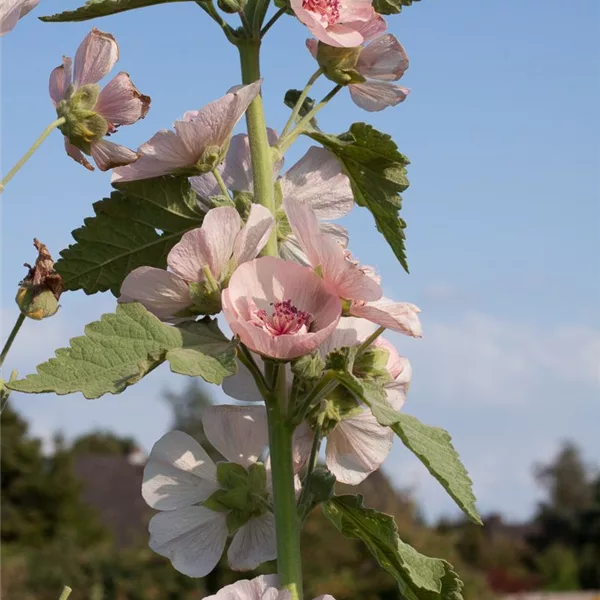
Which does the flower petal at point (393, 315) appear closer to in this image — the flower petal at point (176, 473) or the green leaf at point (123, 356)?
the green leaf at point (123, 356)

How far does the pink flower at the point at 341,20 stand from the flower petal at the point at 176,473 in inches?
19.3

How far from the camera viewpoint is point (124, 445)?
144ft

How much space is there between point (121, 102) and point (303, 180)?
0.24 meters

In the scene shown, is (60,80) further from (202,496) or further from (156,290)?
(202,496)

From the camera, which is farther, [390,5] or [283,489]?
[390,5]

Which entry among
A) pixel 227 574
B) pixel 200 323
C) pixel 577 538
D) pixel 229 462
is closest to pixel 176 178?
pixel 200 323

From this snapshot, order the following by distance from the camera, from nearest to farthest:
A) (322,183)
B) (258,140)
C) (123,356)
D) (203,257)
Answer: (123,356) → (203,257) → (258,140) → (322,183)

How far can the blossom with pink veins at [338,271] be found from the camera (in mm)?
1044

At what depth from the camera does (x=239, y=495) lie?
1.21m

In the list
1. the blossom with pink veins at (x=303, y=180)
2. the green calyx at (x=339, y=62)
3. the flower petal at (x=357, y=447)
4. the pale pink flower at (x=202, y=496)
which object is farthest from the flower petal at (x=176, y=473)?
the green calyx at (x=339, y=62)

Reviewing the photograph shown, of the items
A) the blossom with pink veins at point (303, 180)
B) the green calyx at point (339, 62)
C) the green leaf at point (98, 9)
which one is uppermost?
the green leaf at point (98, 9)

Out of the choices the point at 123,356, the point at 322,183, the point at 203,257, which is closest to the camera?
the point at 123,356

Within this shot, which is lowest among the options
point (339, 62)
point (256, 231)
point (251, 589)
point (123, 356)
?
point (251, 589)

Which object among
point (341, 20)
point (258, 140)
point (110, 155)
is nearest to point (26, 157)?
point (110, 155)
